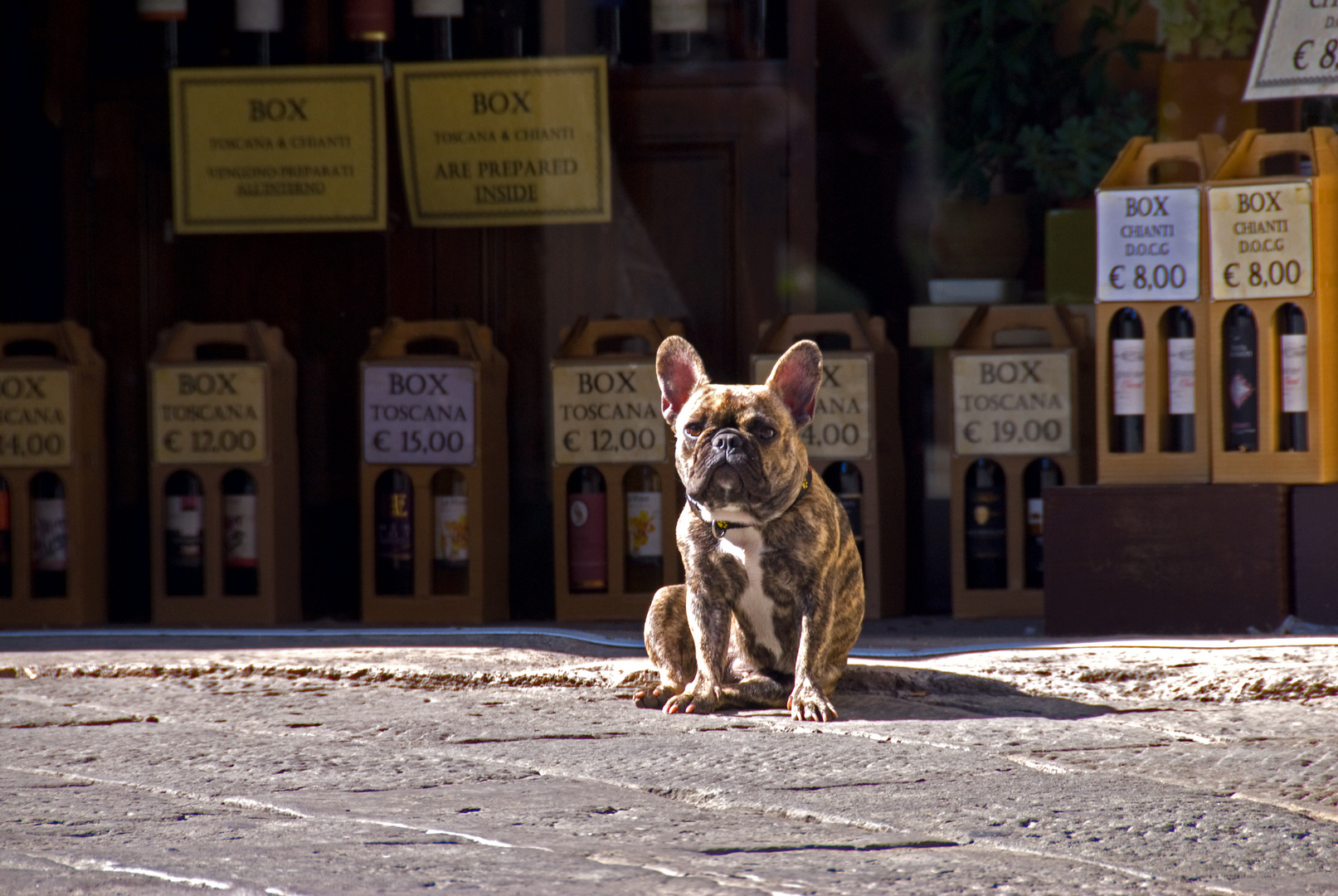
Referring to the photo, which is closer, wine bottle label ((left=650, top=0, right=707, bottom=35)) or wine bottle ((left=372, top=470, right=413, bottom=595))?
wine bottle ((left=372, top=470, right=413, bottom=595))

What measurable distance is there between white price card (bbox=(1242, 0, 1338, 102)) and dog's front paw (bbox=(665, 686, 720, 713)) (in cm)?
237

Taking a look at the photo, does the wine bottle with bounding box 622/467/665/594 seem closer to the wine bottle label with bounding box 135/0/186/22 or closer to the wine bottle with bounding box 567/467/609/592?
the wine bottle with bounding box 567/467/609/592

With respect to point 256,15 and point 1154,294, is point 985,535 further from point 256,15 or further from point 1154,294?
point 256,15

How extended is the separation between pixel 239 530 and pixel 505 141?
146 centimetres

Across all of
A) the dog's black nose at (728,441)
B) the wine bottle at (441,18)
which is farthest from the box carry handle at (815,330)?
the dog's black nose at (728,441)

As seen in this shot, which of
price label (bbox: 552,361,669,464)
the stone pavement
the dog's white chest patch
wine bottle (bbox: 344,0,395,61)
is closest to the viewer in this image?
the stone pavement

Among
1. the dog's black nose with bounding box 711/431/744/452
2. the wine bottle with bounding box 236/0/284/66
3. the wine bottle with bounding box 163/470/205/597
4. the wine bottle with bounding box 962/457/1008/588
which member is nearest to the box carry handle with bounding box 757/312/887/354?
the wine bottle with bounding box 962/457/1008/588

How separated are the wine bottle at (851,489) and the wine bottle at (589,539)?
675 mm

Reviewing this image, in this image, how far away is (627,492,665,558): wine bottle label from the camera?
175 inches

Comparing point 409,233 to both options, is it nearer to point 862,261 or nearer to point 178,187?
point 178,187

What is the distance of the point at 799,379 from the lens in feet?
9.78

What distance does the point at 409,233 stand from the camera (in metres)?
4.87

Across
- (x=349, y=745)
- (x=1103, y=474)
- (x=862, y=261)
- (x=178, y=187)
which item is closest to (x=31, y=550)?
(x=178, y=187)

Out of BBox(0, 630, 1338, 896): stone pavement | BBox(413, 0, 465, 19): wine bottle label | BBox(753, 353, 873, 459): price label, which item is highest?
BBox(413, 0, 465, 19): wine bottle label
